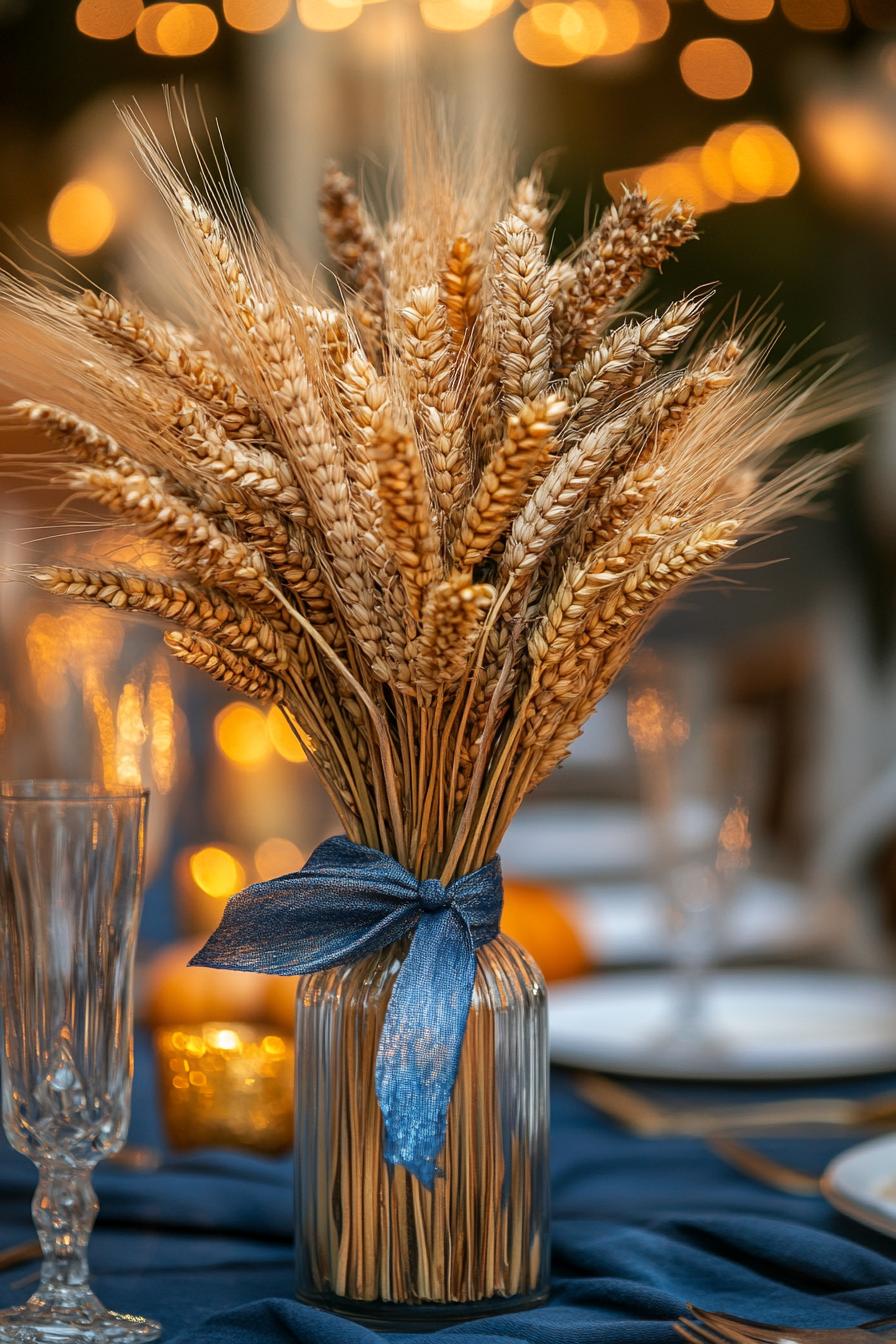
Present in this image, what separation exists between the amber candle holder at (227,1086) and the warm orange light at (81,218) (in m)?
2.29

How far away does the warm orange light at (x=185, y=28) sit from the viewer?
Answer: 114 inches

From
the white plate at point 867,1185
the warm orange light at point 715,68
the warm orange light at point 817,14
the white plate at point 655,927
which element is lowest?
the white plate at point 867,1185

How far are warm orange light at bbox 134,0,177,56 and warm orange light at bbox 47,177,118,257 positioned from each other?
0.30 m

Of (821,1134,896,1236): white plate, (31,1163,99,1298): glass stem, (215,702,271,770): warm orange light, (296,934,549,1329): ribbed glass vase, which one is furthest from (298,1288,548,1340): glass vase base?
(215,702,271,770): warm orange light

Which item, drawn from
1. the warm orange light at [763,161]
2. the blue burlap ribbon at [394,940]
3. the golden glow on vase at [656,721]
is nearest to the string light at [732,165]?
the warm orange light at [763,161]

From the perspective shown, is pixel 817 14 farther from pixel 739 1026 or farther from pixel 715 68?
pixel 739 1026

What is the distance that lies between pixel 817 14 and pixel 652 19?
0.40 m

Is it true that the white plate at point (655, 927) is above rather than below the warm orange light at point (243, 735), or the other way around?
below

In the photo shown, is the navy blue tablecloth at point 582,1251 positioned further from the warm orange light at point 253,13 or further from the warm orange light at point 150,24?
the warm orange light at point 253,13

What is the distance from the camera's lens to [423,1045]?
0.69m

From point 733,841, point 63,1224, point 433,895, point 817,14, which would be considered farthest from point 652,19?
point 63,1224

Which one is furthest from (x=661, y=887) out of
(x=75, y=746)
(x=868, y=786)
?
(x=868, y=786)

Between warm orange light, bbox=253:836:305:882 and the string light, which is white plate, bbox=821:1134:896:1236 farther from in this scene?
the string light

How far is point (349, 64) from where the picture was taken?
3.14 meters
